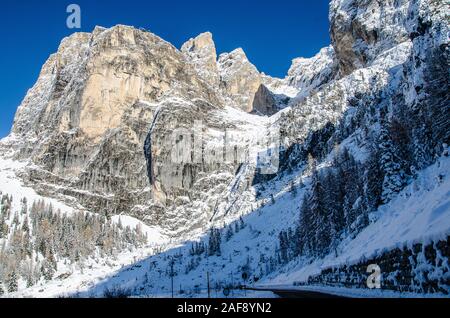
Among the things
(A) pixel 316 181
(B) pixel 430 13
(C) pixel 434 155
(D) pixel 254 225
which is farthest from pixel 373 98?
(C) pixel 434 155

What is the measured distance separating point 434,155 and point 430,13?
4048cm

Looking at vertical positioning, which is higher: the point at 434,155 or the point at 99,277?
the point at 434,155

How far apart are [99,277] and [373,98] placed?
141005 mm

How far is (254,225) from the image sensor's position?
19450 centimetres

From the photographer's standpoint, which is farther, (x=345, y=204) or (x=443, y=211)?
(x=345, y=204)

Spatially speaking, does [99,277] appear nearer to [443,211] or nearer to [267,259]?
[267,259]

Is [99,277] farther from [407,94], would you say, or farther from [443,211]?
[443,211]

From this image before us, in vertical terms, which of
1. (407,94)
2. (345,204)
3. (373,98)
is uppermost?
(373,98)

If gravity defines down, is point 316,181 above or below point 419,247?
above

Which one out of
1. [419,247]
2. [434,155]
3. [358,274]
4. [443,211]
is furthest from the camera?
[434,155]
